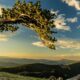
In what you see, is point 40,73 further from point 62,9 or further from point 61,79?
point 62,9

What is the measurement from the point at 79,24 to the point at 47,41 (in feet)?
7.81

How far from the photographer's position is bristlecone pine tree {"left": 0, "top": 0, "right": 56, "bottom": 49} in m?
7.17

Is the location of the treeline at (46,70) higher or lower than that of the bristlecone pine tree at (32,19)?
lower

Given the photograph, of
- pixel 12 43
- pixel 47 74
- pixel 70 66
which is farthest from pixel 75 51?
pixel 12 43

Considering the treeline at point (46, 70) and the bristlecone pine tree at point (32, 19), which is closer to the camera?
the bristlecone pine tree at point (32, 19)

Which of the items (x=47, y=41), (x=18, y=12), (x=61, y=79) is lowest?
(x=61, y=79)

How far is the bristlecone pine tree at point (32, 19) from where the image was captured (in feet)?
23.5

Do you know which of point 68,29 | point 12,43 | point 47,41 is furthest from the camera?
point 68,29

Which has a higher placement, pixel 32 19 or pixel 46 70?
pixel 32 19

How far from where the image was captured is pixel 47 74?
30.1 ft

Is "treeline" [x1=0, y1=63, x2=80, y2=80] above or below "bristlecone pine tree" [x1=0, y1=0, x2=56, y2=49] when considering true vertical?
below

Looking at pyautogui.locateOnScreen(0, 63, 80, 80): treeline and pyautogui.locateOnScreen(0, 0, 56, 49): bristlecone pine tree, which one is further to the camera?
pyautogui.locateOnScreen(0, 63, 80, 80): treeline

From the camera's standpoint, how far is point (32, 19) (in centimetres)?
742

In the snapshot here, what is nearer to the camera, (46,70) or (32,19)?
(32,19)
